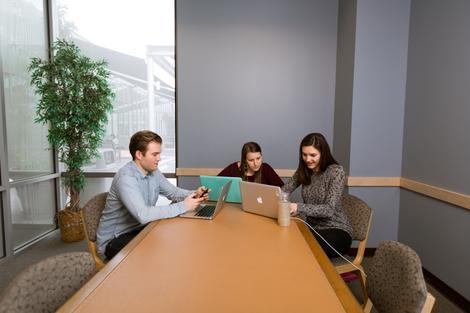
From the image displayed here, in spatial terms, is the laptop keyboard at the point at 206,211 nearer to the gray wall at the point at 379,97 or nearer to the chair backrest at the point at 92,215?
the chair backrest at the point at 92,215

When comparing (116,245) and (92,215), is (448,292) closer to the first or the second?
(116,245)

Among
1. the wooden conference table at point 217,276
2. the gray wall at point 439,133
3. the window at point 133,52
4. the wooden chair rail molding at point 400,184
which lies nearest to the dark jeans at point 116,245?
the wooden conference table at point 217,276

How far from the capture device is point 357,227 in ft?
6.61

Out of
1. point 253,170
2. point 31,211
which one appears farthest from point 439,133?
point 31,211

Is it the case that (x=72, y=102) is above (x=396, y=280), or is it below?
above

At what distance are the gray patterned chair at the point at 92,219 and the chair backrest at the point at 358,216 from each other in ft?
5.48

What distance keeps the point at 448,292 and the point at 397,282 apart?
1.78m

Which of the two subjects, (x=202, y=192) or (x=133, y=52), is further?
(x=133, y=52)

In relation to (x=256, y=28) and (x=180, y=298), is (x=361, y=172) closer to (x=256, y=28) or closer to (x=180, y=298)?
(x=256, y=28)

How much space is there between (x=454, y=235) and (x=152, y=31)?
381cm

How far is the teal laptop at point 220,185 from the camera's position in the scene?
2092 mm

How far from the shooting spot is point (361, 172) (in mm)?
3062

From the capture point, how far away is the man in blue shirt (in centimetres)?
176

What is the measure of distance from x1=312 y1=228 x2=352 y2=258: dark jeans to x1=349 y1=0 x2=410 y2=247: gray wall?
123cm
